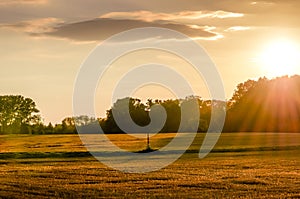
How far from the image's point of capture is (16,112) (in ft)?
531

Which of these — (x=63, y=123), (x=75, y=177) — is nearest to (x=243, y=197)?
(x=75, y=177)

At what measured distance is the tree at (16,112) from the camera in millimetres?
158250

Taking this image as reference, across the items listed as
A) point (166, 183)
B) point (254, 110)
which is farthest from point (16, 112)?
point (166, 183)

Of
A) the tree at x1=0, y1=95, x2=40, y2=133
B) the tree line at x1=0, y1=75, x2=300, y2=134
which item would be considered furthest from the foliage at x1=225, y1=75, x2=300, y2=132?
the tree at x1=0, y1=95, x2=40, y2=133

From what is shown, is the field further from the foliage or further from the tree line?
the foliage

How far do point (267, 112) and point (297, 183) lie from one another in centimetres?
8489

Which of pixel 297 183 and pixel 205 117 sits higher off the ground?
pixel 205 117

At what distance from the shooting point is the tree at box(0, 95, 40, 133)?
158 metres

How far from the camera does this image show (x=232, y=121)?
410 feet

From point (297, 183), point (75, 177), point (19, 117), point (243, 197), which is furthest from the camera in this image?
point (19, 117)

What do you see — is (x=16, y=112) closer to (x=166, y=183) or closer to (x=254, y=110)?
(x=254, y=110)

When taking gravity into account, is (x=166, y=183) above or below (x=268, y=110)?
below

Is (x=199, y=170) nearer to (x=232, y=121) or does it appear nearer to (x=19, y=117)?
(x=232, y=121)

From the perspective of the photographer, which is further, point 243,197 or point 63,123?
point 63,123
